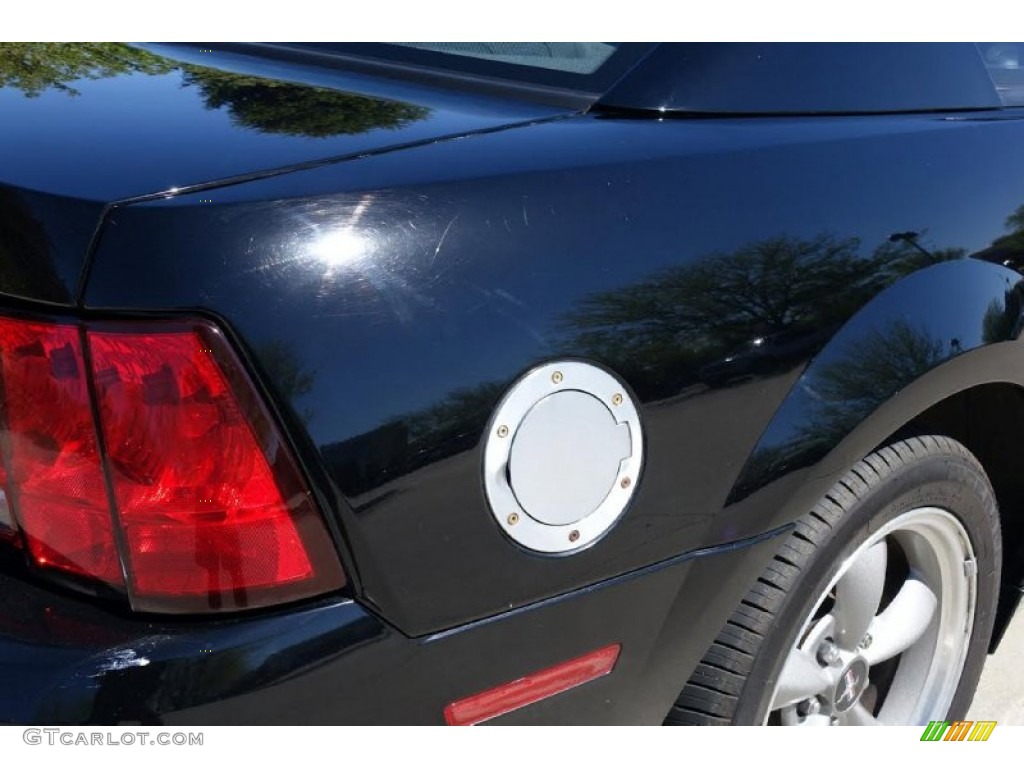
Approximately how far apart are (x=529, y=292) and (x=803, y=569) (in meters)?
0.73

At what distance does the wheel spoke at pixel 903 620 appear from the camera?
227 centimetres

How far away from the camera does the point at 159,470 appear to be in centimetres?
128

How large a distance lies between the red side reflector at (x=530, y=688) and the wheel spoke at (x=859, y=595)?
2.35 feet

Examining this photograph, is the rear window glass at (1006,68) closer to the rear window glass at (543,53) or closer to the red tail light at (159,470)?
the rear window glass at (543,53)

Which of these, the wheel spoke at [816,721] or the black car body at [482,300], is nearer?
the black car body at [482,300]

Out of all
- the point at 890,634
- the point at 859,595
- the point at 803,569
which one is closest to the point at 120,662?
the point at 803,569

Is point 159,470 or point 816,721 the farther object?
point 816,721

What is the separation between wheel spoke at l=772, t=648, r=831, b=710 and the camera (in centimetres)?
198

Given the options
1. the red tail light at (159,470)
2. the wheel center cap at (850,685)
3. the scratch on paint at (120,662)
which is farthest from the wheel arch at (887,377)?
the scratch on paint at (120,662)

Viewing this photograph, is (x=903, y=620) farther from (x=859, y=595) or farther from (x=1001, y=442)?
(x=1001, y=442)

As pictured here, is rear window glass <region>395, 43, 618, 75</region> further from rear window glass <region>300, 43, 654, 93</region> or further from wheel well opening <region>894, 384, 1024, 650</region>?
wheel well opening <region>894, 384, 1024, 650</region>

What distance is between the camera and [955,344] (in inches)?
74.9

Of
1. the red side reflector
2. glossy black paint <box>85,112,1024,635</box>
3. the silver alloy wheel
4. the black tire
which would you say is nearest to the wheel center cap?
the silver alloy wheel

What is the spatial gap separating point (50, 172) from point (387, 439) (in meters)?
0.52
